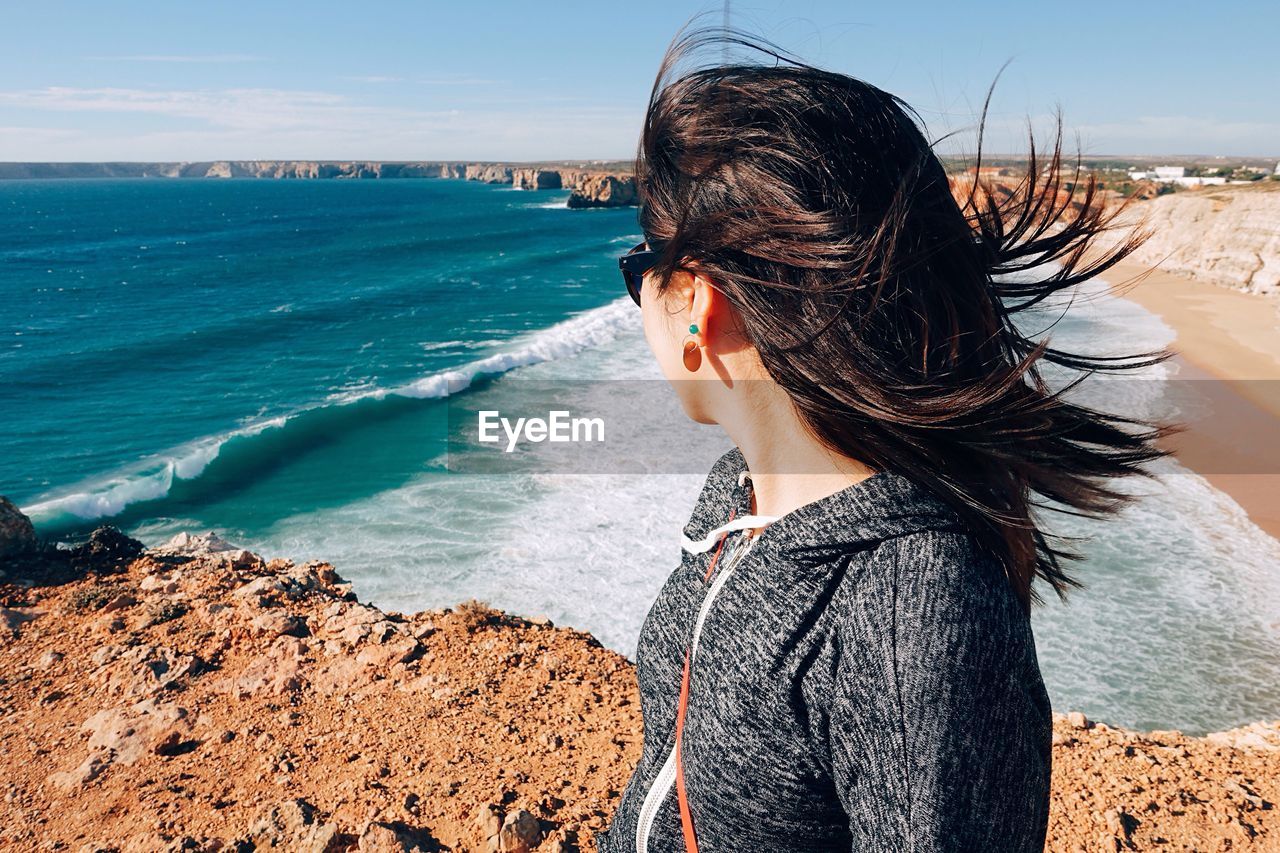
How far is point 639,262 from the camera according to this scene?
131 centimetres

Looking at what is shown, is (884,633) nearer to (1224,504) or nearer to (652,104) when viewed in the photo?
Result: (652,104)

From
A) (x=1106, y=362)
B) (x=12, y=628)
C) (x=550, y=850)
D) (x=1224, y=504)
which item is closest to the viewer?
(x=1106, y=362)

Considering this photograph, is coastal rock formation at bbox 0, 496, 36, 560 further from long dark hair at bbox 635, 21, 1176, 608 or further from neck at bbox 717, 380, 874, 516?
long dark hair at bbox 635, 21, 1176, 608

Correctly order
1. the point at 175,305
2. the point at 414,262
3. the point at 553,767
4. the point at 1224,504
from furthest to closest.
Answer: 1. the point at 414,262
2. the point at 175,305
3. the point at 1224,504
4. the point at 553,767

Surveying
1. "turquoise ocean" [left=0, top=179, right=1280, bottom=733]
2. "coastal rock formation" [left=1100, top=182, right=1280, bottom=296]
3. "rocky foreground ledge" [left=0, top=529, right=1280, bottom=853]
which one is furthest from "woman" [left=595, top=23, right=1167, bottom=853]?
"coastal rock formation" [left=1100, top=182, right=1280, bottom=296]

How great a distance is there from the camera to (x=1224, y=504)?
512 inches

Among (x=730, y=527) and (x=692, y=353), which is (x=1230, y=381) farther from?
(x=692, y=353)

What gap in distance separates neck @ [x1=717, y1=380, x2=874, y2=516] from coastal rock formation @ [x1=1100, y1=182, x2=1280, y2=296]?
1432 inches

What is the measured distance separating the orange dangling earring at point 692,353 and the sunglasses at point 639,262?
134 millimetres

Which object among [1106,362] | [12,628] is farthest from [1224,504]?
[12,628]

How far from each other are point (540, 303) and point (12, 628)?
91.7 feet

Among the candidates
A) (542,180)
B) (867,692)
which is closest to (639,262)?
(867,692)

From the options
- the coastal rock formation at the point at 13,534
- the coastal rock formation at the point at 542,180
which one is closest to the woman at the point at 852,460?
the coastal rock formation at the point at 13,534

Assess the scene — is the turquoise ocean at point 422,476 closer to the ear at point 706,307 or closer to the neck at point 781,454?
the neck at point 781,454
